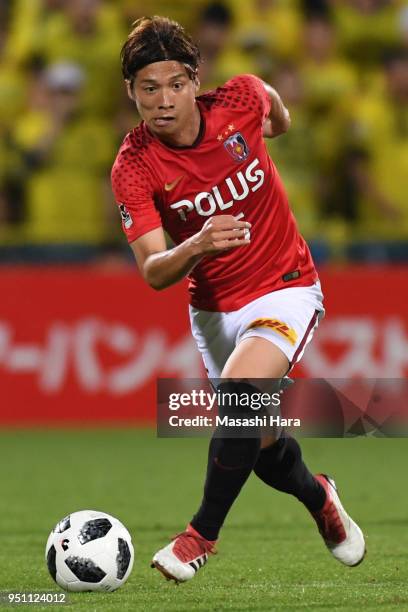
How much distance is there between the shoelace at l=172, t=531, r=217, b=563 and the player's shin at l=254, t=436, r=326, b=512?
530 mm

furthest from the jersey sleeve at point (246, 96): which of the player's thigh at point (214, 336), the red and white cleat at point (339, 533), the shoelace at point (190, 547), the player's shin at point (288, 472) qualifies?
the shoelace at point (190, 547)

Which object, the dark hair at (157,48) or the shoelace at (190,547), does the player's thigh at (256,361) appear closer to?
the shoelace at (190,547)

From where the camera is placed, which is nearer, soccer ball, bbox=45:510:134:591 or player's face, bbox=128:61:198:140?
soccer ball, bbox=45:510:134:591

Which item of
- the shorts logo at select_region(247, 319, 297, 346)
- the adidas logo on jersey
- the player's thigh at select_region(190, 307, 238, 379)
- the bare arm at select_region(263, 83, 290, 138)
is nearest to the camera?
the shorts logo at select_region(247, 319, 297, 346)

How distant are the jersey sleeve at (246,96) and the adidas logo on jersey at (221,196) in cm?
23

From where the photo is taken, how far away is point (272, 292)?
Result: 5.04m

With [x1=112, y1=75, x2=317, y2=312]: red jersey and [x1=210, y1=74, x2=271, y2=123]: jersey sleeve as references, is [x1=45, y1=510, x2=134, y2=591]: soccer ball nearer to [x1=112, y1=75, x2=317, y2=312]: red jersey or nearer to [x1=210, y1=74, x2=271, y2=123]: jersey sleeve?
A: [x1=112, y1=75, x2=317, y2=312]: red jersey

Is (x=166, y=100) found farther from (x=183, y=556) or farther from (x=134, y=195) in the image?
(x=183, y=556)

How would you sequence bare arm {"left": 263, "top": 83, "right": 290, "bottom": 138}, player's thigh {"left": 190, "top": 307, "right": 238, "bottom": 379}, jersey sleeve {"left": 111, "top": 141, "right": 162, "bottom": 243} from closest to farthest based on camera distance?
jersey sleeve {"left": 111, "top": 141, "right": 162, "bottom": 243} < player's thigh {"left": 190, "top": 307, "right": 238, "bottom": 379} < bare arm {"left": 263, "top": 83, "right": 290, "bottom": 138}

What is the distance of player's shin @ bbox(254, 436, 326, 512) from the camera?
5.11 m

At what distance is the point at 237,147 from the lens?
505cm

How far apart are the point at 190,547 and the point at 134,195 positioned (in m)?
1.29

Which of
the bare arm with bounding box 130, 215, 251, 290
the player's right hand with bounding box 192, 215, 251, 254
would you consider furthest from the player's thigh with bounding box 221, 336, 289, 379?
the player's right hand with bounding box 192, 215, 251, 254

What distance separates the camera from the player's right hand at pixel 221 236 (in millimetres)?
4289
